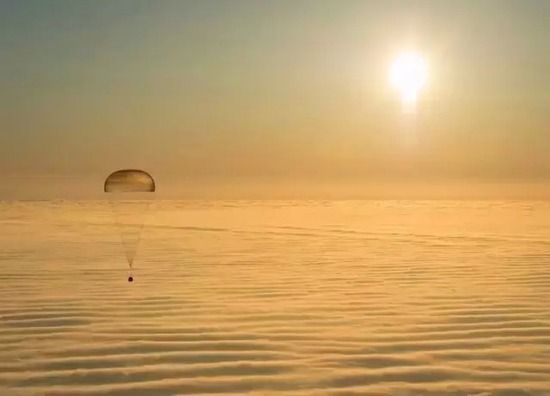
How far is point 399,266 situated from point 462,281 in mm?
1776

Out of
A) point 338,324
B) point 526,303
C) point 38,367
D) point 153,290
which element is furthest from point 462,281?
point 38,367

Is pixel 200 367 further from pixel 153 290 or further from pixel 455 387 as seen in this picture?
pixel 153 290

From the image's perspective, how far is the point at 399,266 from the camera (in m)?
9.71

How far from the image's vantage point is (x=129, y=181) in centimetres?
858

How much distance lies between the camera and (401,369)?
4.28m

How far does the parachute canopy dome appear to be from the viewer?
335 inches

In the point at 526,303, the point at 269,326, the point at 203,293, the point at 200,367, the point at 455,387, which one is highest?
the point at 203,293

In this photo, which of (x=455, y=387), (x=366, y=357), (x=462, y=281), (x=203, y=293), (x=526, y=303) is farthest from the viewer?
(x=462, y=281)

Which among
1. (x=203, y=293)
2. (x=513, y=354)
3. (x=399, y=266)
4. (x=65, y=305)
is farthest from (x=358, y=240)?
(x=513, y=354)

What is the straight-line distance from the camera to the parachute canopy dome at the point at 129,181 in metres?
8.52

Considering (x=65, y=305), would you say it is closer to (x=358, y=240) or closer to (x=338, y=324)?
(x=338, y=324)

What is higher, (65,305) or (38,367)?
(65,305)

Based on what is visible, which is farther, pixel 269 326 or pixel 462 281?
pixel 462 281

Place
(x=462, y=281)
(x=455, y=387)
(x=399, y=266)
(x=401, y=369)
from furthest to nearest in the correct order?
(x=399, y=266), (x=462, y=281), (x=401, y=369), (x=455, y=387)
